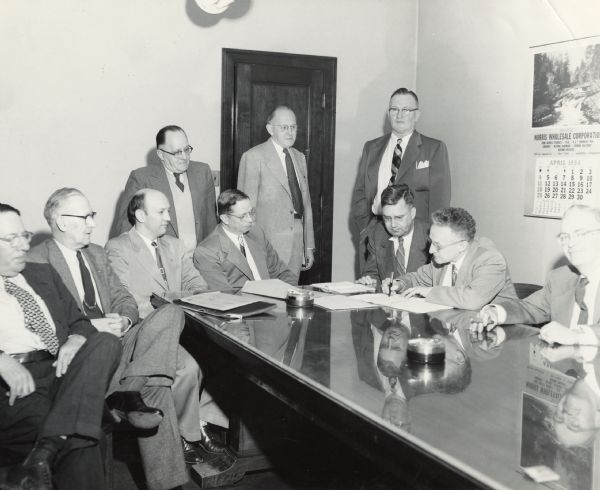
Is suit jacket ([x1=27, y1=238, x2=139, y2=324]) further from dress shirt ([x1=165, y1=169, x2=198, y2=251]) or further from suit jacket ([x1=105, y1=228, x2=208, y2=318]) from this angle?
dress shirt ([x1=165, y1=169, x2=198, y2=251])

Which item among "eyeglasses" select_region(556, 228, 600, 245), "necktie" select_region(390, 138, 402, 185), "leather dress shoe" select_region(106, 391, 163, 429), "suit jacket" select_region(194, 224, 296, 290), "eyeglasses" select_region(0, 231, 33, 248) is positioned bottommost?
"leather dress shoe" select_region(106, 391, 163, 429)

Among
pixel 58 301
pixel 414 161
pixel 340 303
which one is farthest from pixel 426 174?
pixel 58 301

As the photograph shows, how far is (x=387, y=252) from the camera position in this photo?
13.6 ft

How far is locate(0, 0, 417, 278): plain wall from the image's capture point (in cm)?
473

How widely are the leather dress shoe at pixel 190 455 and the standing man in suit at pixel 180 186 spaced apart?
4.60 ft

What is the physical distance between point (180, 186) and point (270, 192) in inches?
24.8

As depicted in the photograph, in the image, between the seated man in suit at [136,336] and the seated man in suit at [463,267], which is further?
the seated man in suit at [463,267]

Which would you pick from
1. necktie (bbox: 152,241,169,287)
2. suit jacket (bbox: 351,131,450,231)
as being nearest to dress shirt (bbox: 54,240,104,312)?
necktie (bbox: 152,241,169,287)

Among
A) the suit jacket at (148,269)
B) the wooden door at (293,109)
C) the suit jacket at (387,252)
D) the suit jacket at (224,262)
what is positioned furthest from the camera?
the wooden door at (293,109)

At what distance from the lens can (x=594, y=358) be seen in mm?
2283

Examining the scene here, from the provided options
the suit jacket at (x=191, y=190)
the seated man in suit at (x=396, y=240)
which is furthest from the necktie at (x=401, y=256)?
the suit jacket at (x=191, y=190)

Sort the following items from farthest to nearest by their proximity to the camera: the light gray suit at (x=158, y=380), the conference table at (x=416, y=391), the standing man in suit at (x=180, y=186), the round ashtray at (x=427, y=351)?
the standing man in suit at (x=180, y=186), the light gray suit at (x=158, y=380), the round ashtray at (x=427, y=351), the conference table at (x=416, y=391)

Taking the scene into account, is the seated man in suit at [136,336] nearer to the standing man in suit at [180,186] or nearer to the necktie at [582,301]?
the standing man in suit at [180,186]

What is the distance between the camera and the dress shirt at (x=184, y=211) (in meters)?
4.38
